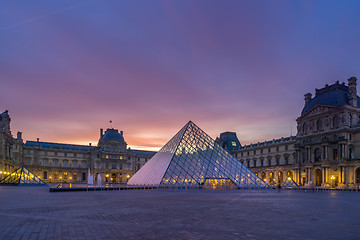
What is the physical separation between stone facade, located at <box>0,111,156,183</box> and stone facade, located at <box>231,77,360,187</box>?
46238 millimetres

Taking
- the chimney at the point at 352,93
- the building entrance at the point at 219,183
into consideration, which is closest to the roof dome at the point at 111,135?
the building entrance at the point at 219,183

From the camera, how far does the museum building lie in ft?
180

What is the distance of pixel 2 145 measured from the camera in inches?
2356

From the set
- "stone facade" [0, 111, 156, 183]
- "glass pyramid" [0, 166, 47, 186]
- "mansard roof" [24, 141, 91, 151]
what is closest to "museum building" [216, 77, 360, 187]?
"stone facade" [0, 111, 156, 183]

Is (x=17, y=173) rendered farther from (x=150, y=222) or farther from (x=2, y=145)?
(x=150, y=222)

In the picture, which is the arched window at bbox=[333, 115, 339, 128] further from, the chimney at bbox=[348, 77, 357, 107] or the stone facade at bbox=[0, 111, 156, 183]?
the stone facade at bbox=[0, 111, 156, 183]

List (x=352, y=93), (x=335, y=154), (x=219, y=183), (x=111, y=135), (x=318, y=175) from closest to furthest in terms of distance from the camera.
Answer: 1. (x=219, y=183)
2. (x=335, y=154)
3. (x=352, y=93)
4. (x=318, y=175)
5. (x=111, y=135)

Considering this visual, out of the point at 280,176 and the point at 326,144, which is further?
the point at 280,176

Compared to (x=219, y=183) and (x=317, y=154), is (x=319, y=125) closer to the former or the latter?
(x=317, y=154)

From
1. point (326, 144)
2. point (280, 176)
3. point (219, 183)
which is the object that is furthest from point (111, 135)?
point (219, 183)

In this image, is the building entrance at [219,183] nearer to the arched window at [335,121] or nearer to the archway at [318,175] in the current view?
the arched window at [335,121]

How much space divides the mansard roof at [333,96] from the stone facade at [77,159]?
56.5 metres

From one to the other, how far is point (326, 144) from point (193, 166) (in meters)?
32.2

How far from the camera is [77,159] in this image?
89.9 meters
